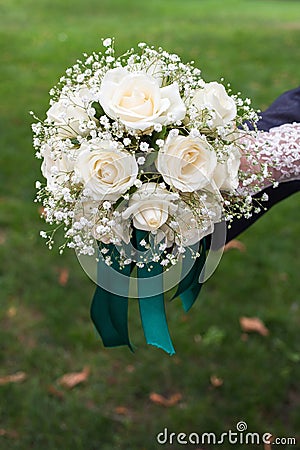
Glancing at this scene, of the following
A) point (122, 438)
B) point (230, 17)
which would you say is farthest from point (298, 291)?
point (230, 17)

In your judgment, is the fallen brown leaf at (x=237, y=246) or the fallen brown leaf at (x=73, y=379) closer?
the fallen brown leaf at (x=73, y=379)

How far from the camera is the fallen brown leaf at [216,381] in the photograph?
11.2 feet

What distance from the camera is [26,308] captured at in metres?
3.94

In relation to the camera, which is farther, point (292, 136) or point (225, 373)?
point (225, 373)

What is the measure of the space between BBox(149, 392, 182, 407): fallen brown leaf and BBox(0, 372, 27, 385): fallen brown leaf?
0.69 metres

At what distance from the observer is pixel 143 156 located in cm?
172

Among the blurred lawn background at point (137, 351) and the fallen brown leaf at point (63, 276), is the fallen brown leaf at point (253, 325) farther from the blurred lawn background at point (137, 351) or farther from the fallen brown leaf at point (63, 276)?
the fallen brown leaf at point (63, 276)

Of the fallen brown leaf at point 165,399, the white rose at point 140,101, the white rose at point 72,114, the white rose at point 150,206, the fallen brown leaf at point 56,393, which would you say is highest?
the white rose at point 140,101

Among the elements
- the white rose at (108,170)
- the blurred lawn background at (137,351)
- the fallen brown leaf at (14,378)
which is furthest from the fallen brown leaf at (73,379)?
the white rose at (108,170)

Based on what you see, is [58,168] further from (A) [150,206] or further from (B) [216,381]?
(B) [216,381]

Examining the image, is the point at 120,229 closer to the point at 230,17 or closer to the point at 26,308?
the point at 26,308

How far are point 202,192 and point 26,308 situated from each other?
2.42 metres

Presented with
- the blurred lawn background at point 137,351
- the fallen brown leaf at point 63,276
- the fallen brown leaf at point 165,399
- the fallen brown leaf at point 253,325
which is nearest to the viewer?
the blurred lawn background at point 137,351

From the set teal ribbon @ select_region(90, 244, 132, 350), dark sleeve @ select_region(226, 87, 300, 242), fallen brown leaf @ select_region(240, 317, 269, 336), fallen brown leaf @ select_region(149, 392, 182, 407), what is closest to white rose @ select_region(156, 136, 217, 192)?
teal ribbon @ select_region(90, 244, 132, 350)
